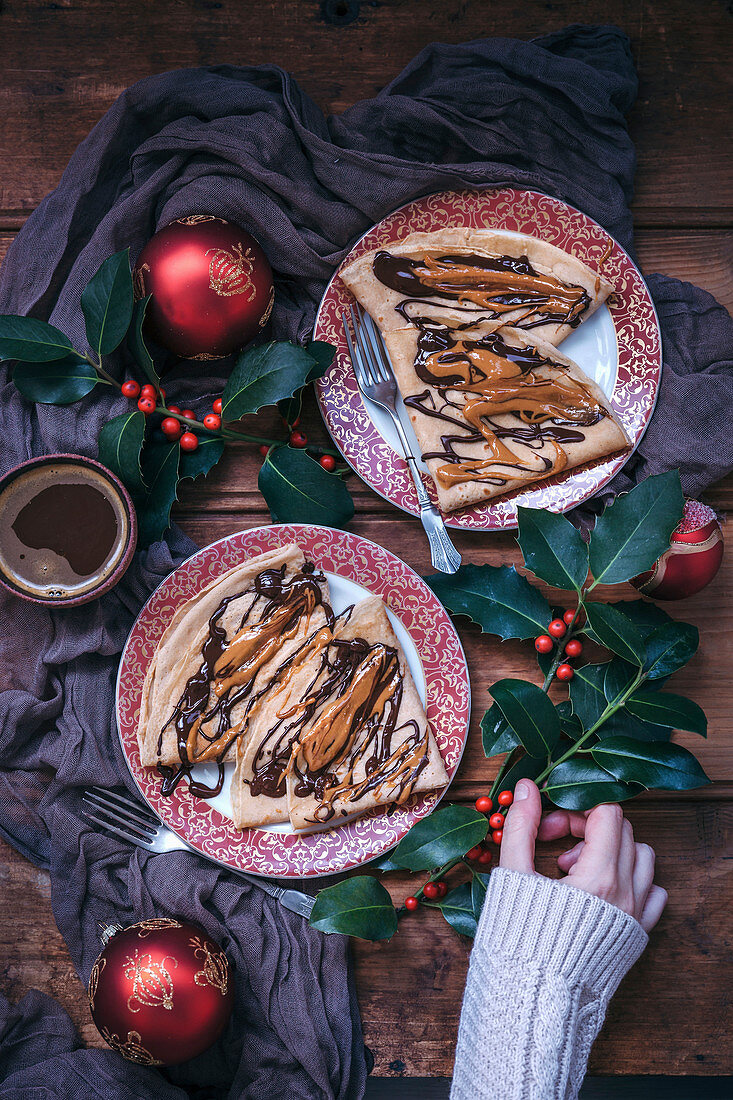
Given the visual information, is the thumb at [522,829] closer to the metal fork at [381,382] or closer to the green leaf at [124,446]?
the metal fork at [381,382]

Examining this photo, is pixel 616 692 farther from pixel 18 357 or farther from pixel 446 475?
pixel 18 357

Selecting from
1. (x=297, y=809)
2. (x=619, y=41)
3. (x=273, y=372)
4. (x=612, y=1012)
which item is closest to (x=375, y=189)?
(x=273, y=372)

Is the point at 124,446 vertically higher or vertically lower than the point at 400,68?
lower

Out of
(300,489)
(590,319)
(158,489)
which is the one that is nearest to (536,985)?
(300,489)

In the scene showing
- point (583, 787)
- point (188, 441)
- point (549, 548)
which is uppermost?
point (188, 441)

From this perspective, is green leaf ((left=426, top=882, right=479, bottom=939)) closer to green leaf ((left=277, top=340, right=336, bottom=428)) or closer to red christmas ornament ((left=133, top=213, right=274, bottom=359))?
green leaf ((left=277, top=340, right=336, bottom=428))

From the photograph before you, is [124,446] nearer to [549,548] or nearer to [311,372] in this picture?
[311,372]
